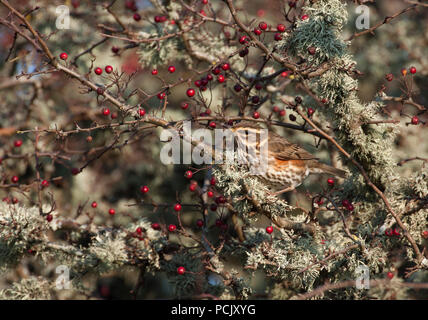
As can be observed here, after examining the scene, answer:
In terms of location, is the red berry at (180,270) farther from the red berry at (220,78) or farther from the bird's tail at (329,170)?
the bird's tail at (329,170)

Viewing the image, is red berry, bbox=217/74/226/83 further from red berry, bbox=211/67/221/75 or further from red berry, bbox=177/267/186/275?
red berry, bbox=177/267/186/275

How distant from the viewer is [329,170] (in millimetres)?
4820

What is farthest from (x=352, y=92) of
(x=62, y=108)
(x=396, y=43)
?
(x=62, y=108)

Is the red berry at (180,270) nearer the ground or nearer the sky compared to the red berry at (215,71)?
nearer the ground

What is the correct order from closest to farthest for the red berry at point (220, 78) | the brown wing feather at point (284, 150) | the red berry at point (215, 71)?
1. the red berry at point (215, 71)
2. the red berry at point (220, 78)
3. the brown wing feather at point (284, 150)

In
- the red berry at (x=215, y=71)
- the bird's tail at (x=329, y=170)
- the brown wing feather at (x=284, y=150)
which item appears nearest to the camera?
the red berry at (x=215, y=71)

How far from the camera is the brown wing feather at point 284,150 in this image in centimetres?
491

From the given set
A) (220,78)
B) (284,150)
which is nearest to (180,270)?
(220,78)

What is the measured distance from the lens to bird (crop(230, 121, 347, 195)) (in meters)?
4.70

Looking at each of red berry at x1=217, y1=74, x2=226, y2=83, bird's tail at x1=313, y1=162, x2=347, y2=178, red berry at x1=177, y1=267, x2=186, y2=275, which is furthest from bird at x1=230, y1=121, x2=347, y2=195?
red berry at x1=177, y1=267, x2=186, y2=275

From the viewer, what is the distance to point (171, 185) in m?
5.95

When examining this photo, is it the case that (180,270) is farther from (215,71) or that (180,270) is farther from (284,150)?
(284,150)

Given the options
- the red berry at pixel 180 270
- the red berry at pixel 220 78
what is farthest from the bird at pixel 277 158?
the red berry at pixel 180 270
